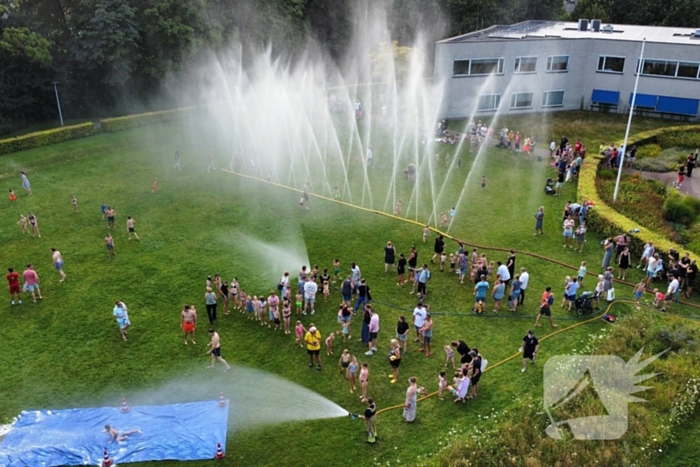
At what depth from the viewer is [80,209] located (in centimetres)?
3416

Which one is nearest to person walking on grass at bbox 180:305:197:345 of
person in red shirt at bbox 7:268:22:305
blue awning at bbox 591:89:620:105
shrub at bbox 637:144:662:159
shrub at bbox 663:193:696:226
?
person in red shirt at bbox 7:268:22:305

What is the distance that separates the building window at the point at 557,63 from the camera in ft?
167

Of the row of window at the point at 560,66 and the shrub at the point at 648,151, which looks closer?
the shrub at the point at 648,151

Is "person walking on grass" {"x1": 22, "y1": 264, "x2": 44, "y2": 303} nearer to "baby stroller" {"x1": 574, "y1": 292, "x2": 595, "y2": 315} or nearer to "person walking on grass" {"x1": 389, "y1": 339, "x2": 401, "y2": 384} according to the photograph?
"person walking on grass" {"x1": 389, "y1": 339, "x2": 401, "y2": 384}

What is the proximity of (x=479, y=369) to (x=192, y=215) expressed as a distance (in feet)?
66.4

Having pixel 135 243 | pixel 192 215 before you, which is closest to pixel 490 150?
pixel 192 215

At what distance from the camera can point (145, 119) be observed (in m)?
51.8

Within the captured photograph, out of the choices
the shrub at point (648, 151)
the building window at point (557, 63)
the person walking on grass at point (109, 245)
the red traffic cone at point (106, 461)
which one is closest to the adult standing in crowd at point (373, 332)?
the red traffic cone at point (106, 461)

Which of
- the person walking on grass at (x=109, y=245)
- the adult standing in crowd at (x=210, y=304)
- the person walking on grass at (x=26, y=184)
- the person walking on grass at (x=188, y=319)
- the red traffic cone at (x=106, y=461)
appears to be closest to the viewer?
the red traffic cone at (x=106, y=461)

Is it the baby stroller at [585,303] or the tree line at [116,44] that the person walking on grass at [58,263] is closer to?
the baby stroller at [585,303]

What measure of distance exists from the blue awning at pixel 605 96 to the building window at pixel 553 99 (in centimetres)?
272

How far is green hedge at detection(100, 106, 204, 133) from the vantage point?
49.9 meters

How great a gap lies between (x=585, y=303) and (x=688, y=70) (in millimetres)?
33841

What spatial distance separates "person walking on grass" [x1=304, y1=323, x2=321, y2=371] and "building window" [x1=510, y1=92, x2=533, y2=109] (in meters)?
37.5
